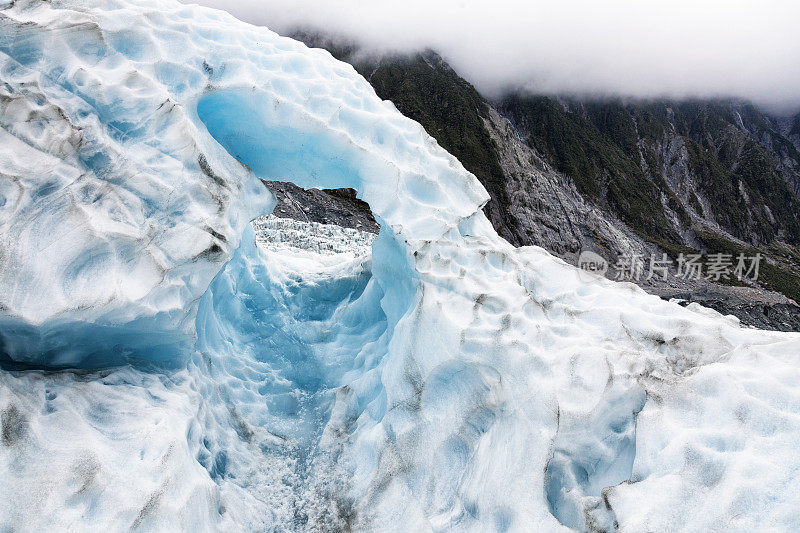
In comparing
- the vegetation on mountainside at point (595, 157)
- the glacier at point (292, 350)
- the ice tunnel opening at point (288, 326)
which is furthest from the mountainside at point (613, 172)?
the glacier at point (292, 350)

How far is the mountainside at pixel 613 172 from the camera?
294ft

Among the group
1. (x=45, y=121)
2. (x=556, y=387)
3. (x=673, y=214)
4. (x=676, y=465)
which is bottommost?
(x=673, y=214)

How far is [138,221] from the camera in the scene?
216 inches

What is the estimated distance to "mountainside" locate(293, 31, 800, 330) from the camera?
8969cm

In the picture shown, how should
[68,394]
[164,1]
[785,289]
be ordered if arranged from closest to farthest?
1. [68,394]
2. [164,1]
3. [785,289]

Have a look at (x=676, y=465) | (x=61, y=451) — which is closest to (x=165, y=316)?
(x=61, y=451)

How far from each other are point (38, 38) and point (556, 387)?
788 centimetres

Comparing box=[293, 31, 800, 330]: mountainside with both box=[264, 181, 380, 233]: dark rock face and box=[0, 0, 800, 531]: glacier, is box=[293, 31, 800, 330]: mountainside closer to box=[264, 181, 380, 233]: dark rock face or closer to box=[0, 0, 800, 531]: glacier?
box=[264, 181, 380, 233]: dark rock face

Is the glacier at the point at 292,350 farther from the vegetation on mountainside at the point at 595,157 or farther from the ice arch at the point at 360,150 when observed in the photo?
the vegetation on mountainside at the point at 595,157

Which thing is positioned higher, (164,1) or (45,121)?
(164,1)

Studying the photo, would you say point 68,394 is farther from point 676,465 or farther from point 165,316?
point 676,465

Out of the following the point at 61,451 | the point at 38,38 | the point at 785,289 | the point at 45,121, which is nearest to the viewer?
the point at 61,451

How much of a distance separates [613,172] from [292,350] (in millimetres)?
157315

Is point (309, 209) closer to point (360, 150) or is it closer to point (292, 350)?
point (292, 350)
